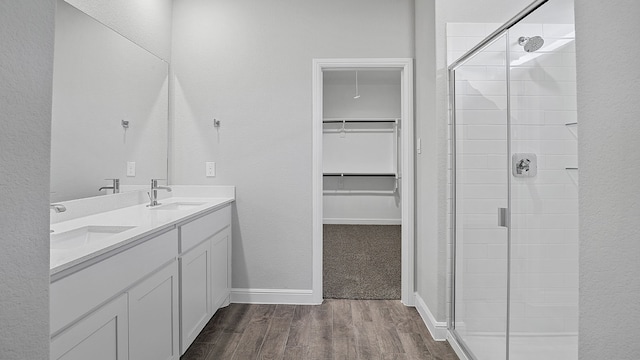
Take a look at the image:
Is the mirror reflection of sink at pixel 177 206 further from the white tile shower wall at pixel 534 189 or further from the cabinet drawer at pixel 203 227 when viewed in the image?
the white tile shower wall at pixel 534 189

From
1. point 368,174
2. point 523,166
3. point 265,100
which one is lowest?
point 523,166

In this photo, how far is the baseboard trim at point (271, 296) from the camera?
9.97 feet

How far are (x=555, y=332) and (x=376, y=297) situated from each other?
1.67 metres

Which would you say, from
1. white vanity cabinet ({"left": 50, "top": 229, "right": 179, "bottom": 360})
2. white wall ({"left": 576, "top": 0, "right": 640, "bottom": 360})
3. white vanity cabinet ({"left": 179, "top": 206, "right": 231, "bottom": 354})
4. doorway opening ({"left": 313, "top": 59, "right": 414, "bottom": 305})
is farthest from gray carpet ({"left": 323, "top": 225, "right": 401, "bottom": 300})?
white wall ({"left": 576, "top": 0, "right": 640, "bottom": 360})

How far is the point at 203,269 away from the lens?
2.36 meters

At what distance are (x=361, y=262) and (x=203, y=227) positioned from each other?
236cm

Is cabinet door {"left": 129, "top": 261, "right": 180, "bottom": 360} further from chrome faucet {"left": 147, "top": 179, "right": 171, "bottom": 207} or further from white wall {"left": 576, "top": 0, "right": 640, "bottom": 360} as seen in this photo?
white wall {"left": 576, "top": 0, "right": 640, "bottom": 360}

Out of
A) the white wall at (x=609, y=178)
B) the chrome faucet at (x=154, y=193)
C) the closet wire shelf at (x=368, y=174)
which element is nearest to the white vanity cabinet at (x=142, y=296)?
the chrome faucet at (x=154, y=193)

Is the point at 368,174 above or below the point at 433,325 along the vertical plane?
above

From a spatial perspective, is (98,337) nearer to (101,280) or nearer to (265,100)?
(101,280)

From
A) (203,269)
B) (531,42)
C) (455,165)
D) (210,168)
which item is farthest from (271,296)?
(531,42)

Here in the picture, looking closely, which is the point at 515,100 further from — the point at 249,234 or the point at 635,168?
the point at 249,234

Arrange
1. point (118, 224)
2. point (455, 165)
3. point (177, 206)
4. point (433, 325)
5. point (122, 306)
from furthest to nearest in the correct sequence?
1. point (177, 206)
2. point (433, 325)
3. point (455, 165)
4. point (118, 224)
5. point (122, 306)

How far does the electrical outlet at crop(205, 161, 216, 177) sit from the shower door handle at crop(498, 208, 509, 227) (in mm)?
2142
